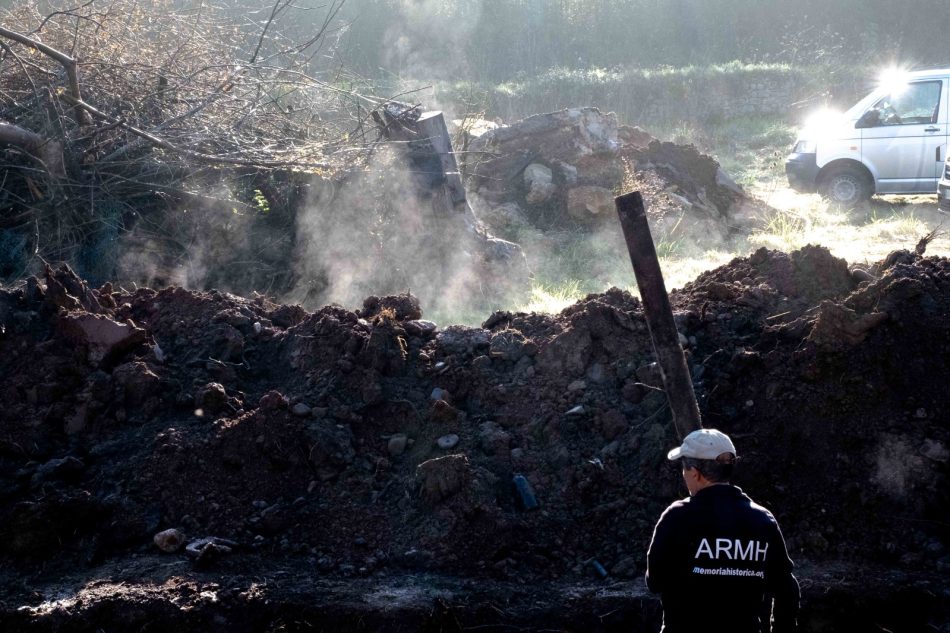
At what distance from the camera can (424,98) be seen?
18141 millimetres

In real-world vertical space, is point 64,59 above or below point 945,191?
above

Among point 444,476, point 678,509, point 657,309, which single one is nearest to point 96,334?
point 444,476

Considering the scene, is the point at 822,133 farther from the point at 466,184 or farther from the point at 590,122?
the point at 466,184

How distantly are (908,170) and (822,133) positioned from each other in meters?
1.32

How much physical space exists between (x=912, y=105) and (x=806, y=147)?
1539mm

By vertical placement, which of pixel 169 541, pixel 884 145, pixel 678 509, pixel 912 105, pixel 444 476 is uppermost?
pixel 912 105

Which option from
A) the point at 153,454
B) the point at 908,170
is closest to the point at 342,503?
the point at 153,454

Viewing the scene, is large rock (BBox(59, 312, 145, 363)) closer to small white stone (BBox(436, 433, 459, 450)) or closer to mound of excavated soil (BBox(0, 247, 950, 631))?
mound of excavated soil (BBox(0, 247, 950, 631))

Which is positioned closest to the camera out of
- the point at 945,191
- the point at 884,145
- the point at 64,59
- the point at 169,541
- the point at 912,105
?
the point at 169,541

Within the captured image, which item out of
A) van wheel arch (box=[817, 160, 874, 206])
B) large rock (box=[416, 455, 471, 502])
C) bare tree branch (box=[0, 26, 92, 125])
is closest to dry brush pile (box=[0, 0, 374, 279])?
bare tree branch (box=[0, 26, 92, 125])

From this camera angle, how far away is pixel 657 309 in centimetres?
389

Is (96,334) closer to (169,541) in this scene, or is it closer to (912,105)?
(169,541)

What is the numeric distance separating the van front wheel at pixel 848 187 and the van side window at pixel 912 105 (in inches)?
32.1

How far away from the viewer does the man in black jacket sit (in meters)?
2.75
